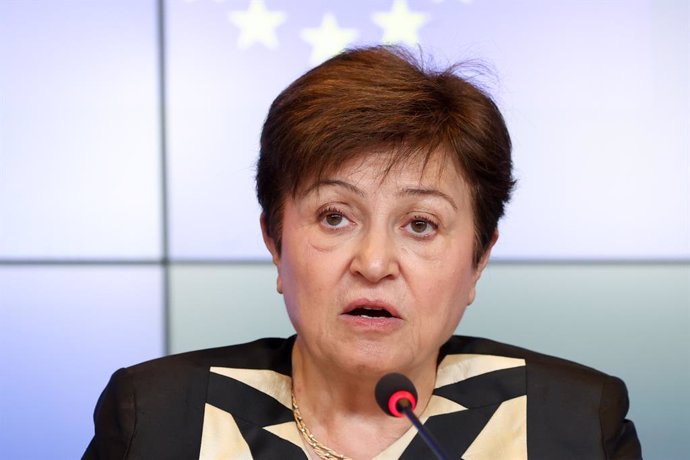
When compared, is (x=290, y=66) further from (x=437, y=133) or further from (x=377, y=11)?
(x=437, y=133)

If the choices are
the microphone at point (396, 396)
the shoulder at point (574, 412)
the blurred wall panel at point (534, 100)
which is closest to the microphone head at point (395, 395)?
the microphone at point (396, 396)

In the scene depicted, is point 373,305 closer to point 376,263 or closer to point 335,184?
point 376,263

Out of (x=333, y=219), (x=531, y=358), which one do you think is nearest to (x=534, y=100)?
(x=531, y=358)

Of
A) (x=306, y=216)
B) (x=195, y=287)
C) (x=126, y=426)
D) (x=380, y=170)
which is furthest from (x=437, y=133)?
(x=195, y=287)

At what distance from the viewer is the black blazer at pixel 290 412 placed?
1.60 metres

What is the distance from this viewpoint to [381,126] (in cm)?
148

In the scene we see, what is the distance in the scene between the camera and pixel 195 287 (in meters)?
2.77

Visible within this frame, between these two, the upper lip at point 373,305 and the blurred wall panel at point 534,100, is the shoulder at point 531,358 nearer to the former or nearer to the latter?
the upper lip at point 373,305

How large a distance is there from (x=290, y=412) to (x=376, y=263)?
1.14 ft

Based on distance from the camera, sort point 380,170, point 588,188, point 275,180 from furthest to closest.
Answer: point 588,188, point 275,180, point 380,170

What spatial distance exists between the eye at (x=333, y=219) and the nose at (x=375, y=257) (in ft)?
0.12

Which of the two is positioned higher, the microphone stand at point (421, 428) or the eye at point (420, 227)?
the eye at point (420, 227)

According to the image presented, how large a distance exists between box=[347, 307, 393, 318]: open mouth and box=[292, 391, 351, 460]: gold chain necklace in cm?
24

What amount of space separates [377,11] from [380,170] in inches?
49.9
